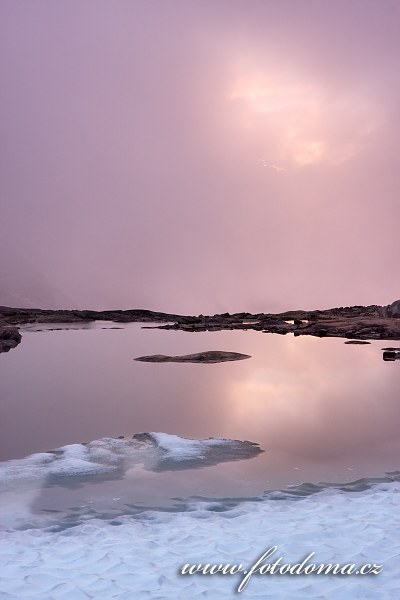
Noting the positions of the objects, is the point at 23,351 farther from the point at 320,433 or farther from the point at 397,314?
the point at 397,314

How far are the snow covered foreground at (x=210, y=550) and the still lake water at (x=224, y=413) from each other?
4.19ft

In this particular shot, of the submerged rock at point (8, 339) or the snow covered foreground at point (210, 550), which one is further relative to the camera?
the submerged rock at point (8, 339)

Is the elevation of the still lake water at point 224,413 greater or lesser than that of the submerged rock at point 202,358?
lesser

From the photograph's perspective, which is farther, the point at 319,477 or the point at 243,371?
the point at 243,371

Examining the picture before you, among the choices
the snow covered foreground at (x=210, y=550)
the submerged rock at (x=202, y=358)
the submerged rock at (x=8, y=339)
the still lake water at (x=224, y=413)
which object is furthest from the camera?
the submerged rock at (x=8, y=339)

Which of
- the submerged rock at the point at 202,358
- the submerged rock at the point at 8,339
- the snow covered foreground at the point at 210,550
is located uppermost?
the submerged rock at the point at 8,339

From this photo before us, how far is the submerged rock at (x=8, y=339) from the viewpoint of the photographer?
4184cm

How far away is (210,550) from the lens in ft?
24.2

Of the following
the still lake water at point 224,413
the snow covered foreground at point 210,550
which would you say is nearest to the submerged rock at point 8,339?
the still lake water at point 224,413

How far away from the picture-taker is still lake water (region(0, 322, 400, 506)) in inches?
434

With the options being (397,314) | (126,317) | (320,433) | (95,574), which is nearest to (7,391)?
(320,433)

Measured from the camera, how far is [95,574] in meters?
6.74

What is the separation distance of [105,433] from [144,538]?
7.24 meters

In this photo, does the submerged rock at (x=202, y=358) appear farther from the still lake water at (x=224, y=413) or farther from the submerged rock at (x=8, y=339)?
the submerged rock at (x=8, y=339)
